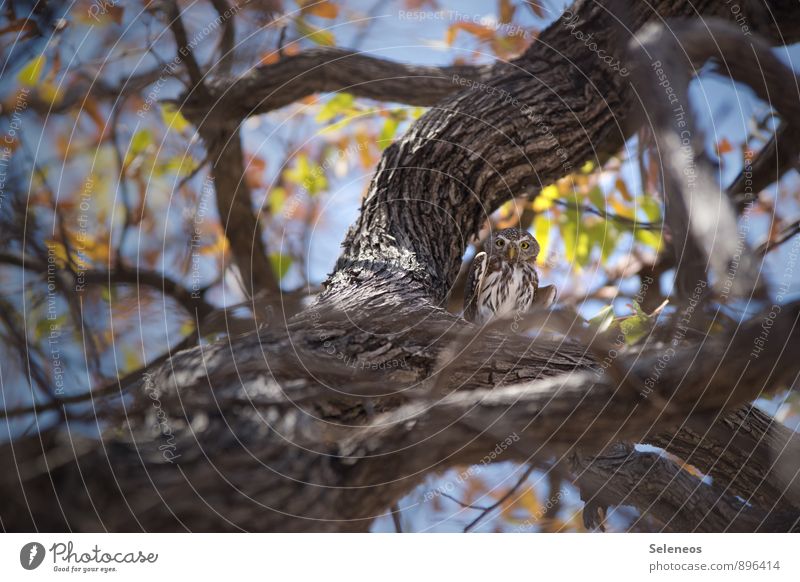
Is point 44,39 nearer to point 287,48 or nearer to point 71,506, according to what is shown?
point 287,48

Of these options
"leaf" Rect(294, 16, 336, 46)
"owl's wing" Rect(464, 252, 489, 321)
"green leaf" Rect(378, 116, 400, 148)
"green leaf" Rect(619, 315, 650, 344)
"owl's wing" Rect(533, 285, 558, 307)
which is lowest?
"green leaf" Rect(619, 315, 650, 344)

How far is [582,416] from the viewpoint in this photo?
4.08ft

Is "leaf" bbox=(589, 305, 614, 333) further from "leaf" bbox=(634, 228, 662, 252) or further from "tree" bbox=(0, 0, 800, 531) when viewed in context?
"leaf" bbox=(634, 228, 662, 252)

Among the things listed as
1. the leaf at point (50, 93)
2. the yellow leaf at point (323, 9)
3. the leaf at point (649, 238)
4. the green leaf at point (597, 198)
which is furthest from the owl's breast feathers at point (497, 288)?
the leaf at point (50, 93)

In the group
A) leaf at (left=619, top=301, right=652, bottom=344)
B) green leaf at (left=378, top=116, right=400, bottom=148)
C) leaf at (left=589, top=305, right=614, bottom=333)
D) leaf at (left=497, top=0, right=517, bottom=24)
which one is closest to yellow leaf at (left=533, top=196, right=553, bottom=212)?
green leaf at (left=378, top=116, right=400, bottom=148)

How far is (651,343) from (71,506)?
1.12 m

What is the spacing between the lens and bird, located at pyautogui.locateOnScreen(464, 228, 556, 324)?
3066mm

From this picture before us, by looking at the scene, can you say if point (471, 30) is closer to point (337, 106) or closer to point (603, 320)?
point (337, 106)

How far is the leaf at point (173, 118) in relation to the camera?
2463 mm

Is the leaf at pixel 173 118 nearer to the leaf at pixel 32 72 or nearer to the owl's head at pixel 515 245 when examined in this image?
the leaf at pixel 32 72

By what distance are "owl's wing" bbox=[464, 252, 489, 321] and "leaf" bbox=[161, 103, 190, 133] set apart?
136 cm

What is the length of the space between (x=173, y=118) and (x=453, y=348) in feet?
4.68

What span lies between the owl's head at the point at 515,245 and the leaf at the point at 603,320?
1111 millimetres

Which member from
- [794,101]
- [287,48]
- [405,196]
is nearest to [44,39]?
[287,48]
